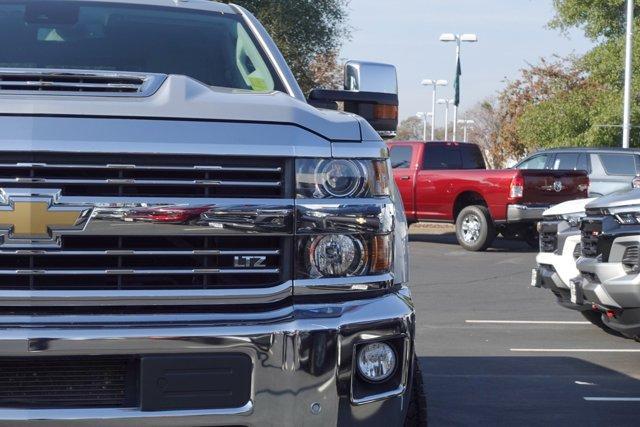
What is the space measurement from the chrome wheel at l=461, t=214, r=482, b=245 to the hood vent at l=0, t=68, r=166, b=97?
620 inches

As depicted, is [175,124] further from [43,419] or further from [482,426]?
[482,426]

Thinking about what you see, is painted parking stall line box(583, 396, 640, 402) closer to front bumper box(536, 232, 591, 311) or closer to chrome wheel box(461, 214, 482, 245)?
front bumper box(536, 232, 591, 311)

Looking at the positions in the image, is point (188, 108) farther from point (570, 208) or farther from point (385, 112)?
point (570, 208)

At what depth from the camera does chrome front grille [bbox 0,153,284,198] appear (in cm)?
329

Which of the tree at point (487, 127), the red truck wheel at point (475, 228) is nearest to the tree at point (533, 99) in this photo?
the tree at point (487, 127)

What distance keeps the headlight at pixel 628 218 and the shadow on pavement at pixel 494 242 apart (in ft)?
38.5

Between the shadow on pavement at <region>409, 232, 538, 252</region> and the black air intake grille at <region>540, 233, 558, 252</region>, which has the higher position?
the black air intake grille at <region>540, 233, 558, 252</region>

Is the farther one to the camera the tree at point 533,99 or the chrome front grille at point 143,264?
the tree at point 533,99

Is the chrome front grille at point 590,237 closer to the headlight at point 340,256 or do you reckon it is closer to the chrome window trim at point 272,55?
the chrome window trim at point 272,55

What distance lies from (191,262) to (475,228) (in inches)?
637

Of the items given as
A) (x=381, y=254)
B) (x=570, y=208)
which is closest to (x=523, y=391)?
(x=570, y=208)

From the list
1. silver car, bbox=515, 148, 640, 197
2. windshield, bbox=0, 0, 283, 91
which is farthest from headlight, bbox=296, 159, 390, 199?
silver car, bbox=515, 148, 640, 197

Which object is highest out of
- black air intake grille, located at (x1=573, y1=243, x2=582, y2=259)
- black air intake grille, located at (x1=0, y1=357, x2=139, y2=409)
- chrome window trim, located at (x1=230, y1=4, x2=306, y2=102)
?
chrome window trim, located at (x1=230, y1=4, x2=306, y2=102)

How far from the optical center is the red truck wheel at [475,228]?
1898cm
